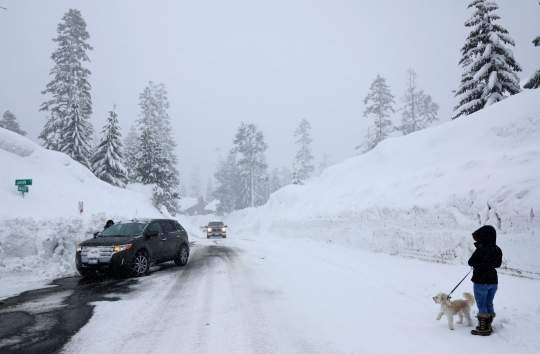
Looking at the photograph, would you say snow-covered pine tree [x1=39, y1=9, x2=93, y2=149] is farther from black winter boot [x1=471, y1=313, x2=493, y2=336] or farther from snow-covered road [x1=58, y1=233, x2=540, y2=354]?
black winter boot [x1=471, y1=313, x2=493, y2=336]

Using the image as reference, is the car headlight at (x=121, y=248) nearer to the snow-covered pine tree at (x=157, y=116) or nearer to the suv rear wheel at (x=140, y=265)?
the suv rear wheel at (x=140, y=265)

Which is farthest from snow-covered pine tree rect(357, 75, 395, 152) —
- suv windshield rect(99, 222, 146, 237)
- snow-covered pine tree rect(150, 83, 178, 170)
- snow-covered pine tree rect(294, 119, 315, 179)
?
suv windshield rect(99, 222, 146, 237)

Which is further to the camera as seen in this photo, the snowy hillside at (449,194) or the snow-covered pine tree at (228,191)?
the snow-covered pine tree at (228,191)

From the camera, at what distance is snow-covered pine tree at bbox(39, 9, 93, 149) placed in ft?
117

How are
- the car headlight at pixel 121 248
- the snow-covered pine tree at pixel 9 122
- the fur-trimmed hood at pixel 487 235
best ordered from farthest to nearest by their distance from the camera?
1. the snow-covered pine tree at pixel 9 122
2. the car headlight at pixel 121 248
3. the fur-trimmed hood at pixel 487 235

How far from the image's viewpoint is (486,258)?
484 cm

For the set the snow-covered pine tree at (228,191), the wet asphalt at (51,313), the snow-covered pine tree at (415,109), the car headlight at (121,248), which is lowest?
the wet asphalt at (51,313)

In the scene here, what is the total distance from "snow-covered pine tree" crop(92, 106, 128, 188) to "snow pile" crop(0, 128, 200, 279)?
7506mm

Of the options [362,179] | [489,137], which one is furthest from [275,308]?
[362,179]

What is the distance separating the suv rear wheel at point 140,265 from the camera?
9.36 meters

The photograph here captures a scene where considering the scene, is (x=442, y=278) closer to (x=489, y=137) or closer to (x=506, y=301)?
(x=506, y=301)

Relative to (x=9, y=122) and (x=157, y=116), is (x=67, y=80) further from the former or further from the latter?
(x=9, y=122)

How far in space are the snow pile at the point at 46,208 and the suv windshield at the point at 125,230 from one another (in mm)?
1817

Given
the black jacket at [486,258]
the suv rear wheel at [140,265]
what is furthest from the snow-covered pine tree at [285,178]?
the black jacket at [486,258]
